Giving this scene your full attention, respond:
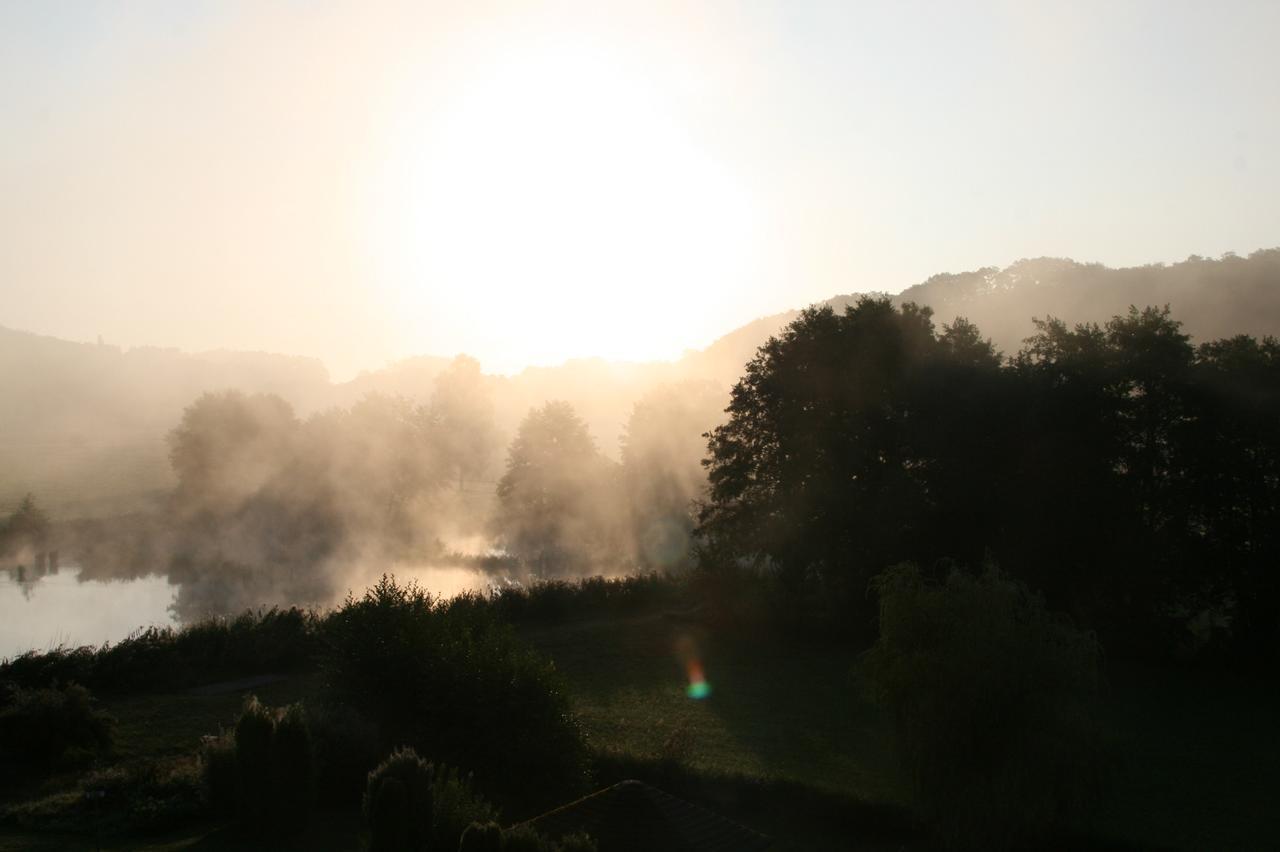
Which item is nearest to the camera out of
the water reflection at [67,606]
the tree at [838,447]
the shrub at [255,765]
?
the shrub at [255,765]

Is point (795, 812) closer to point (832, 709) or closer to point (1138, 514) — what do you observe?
point (832, 709)

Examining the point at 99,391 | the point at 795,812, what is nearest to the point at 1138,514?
the point at 795,812

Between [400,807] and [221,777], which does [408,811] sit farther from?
[221,777]

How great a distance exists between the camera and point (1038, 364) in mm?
38438

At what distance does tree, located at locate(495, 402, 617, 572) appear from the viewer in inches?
3135

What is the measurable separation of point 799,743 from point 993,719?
8.08 meters

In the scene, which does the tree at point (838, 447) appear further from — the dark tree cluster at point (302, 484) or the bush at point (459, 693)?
the dark tree cluster at point (302, 484)

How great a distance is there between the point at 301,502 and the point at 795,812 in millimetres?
65262

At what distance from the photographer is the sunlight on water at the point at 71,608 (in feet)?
132

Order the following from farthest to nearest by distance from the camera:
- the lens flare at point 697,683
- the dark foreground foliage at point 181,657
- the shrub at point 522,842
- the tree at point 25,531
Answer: the tree at point 25,531 < the lens flare at point 697,683 < the dark foreground foliage at point 181,657 < the shrub at point 522,842

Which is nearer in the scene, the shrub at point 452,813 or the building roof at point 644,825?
the building roof at point 644,825

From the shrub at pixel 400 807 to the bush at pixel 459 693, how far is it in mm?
6228

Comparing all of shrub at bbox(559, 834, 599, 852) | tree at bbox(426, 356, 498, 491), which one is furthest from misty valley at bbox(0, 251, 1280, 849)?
tree at bbox(426, 356, 498, 491)

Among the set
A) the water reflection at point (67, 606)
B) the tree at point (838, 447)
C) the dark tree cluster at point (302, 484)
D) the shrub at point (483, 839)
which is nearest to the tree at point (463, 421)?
the dark tree cluster at point (302, 484)
